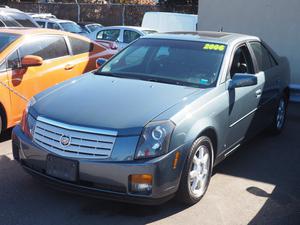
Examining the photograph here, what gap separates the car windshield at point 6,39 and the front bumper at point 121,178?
2764mm

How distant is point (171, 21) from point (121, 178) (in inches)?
528

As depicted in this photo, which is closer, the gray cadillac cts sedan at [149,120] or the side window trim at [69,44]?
the gray cadillac cts sedan at [149,120]

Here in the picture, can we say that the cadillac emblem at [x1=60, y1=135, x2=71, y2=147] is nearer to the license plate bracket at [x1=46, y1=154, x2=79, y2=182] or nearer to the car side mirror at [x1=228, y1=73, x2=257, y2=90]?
the license plate bracket at [x1=46, y1=154, x2=79, y2=182]

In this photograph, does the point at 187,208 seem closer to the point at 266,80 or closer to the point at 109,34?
the point at 266,80

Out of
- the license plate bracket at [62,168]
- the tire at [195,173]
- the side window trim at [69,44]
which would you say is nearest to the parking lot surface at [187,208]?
the tire at [195,173]

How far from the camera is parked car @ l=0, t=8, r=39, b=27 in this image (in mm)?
10156

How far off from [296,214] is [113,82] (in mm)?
2204

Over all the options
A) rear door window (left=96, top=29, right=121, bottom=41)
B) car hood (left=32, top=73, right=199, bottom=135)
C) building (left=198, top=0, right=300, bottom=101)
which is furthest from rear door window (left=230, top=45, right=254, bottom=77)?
rear door window (left=96, top=29, right=121, bottom=41)

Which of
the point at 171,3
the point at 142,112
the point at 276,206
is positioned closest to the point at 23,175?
the point at 142,112

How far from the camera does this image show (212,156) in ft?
14.7

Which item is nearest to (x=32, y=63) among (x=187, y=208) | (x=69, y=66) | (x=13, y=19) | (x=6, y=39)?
(x=6, y=39)

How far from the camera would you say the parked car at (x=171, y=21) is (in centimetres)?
1591

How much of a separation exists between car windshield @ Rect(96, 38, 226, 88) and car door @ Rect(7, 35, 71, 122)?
138 centimetres

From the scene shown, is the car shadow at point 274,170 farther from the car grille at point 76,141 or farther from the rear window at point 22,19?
the rear window at point 22,19
